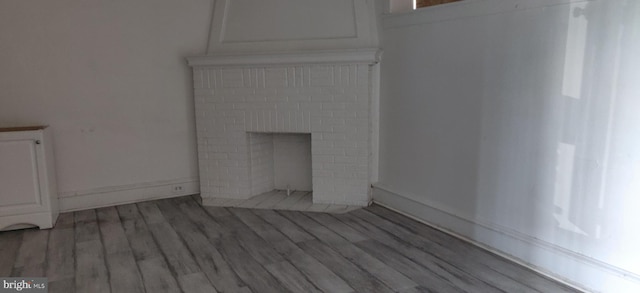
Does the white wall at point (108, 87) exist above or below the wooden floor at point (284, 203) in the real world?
above

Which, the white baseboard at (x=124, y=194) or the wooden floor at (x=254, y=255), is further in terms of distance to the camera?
the white baseboard at (x=124, y=194)

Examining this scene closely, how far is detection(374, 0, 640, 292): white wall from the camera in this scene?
7.06 feet

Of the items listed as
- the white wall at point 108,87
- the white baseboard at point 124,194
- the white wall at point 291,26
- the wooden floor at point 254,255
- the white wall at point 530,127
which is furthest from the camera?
the white baseboard at point 124,194

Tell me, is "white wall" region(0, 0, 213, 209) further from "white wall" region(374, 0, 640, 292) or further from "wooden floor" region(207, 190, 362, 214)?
"white wall" region(374, 0, 640, 292)

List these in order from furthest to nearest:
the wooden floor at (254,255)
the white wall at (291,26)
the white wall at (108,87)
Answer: the white wall at (291,26) → the white wall at (108,87) → the wooden floor at (254,255)

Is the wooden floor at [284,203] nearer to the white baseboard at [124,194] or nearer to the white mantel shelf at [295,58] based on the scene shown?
the white baseboard at [124,194]

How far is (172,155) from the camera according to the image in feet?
13.9

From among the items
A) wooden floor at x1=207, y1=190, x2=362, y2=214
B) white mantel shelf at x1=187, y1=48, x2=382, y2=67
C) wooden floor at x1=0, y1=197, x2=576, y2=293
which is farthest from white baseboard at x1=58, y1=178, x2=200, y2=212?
white mantel shelf at x1=187, y1=48, x2=382, y2=67

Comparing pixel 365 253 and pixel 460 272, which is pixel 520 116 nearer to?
pixel 460 272

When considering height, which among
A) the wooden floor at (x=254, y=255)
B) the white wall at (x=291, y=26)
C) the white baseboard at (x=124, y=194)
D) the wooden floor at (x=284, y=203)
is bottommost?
the wooden floor at (x=254, y=255)

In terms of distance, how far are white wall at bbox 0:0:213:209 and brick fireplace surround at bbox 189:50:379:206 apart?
297 mm

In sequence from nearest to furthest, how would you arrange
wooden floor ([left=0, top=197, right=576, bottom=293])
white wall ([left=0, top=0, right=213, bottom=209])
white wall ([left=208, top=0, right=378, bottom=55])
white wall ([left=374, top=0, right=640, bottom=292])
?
white wall ([left=374, top=0, right=640, bottom=292]) → wooden floor ([left=0, top=197, right=576, bottom=293]) → white wall ([left=0, top=0, right=213, bottom=209]) → white wall ([left=208, top=0, right=378, bottom=55])

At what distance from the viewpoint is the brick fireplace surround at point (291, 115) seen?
3.76 meters

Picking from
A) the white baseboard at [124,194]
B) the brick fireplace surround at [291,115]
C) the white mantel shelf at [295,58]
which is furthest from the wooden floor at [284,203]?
the white mantel shelf at [295,58]
